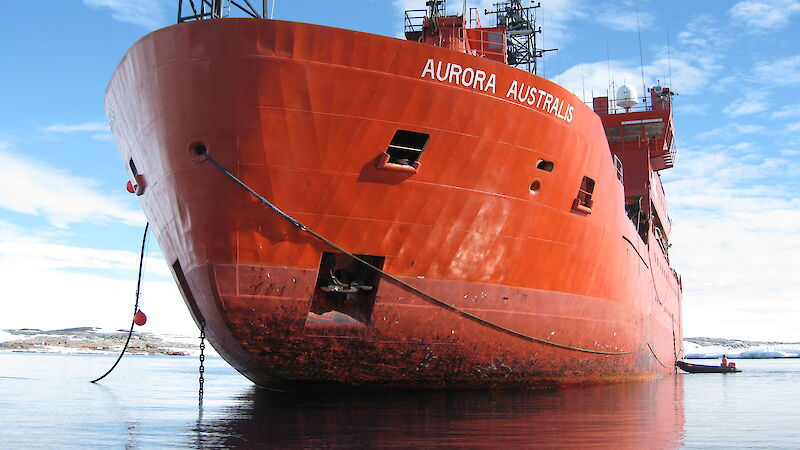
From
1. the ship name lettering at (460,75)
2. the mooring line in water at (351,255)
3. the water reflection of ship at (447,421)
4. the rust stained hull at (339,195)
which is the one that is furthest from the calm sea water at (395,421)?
the ship name lettering at (460,75)

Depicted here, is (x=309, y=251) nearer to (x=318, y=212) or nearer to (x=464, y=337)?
(x=318, y=212)

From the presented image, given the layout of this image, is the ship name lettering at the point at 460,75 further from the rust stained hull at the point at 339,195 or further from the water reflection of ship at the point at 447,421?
the water reflection of ship at the point at 447,421

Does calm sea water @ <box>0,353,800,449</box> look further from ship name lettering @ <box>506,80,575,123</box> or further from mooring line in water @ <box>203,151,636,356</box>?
ship name lettering @ <box>506,80,575,123</box>

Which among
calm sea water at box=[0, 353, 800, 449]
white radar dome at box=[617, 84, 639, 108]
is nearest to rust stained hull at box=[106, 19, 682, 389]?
calm sea water at box=[0, 353, 800, 449]

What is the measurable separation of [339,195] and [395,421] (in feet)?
11.5

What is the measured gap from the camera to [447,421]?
7.63 meters

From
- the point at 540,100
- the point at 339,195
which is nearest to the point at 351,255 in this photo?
the point at 339,195

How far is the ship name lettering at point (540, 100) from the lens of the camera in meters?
11.2

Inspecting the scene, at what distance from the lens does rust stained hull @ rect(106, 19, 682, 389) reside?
967 centimetres

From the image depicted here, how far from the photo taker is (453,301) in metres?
10.8

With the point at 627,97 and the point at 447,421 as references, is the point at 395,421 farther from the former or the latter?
the point at 627,97

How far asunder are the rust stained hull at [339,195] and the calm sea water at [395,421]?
78cm

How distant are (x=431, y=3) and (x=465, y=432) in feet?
42.8

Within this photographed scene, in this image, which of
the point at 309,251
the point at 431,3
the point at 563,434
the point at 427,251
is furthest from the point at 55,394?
the point at 431,3
